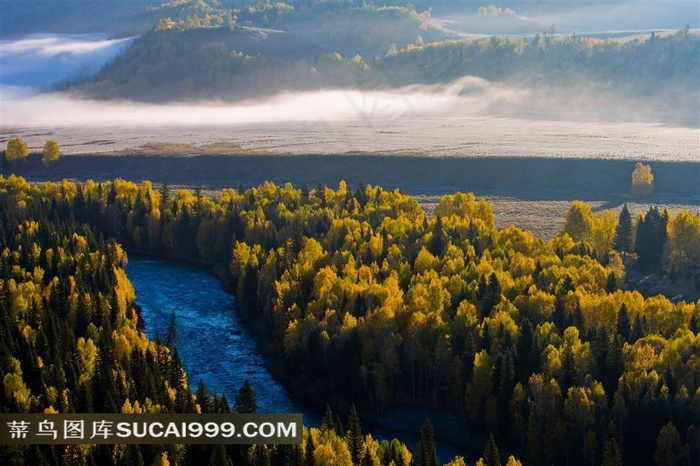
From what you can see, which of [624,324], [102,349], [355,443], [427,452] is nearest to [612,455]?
[427,452]

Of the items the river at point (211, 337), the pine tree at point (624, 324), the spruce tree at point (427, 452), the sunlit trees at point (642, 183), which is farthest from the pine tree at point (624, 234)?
the spruce tree at point (427, 452)

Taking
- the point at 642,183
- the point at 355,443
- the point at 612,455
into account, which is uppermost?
the point at 642,183

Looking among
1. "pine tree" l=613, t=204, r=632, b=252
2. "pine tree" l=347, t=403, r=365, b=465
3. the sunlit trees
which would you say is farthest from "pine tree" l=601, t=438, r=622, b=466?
the sunlit trees

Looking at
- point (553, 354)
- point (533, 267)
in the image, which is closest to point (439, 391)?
point (553, 354)

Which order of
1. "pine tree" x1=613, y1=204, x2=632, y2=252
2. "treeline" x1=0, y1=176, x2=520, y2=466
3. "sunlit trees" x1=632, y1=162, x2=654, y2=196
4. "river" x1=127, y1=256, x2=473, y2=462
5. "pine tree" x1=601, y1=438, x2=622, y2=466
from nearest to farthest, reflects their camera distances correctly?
"pine tree" x1=601, y1=438, x2=622, y2=466 < "treeline" x1=0, y1=176, x2=520, y2=466 < "river" x1=127, y1=256, x2=473, y2=462 < "pine tree" x1=613, y1=204, x2=632, y2=252 < "sunlit trees" x1=632, y1=162, x2=654, y2=196

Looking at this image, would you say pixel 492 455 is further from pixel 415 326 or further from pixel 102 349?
pixel 102 349

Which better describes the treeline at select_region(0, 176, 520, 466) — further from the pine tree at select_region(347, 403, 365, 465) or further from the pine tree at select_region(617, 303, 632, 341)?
the pine tree at select_region(617, 303, 632, 341)
